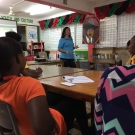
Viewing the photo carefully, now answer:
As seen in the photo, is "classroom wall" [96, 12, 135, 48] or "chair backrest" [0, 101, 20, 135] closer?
"chair backrest" [0, 101, 20, 135]

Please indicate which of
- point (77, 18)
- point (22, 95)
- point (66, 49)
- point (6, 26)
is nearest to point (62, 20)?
point (77, 18)

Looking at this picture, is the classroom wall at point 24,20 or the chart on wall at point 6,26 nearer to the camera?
the chart on wall at point 6,26

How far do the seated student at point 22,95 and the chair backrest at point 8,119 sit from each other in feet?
0.07

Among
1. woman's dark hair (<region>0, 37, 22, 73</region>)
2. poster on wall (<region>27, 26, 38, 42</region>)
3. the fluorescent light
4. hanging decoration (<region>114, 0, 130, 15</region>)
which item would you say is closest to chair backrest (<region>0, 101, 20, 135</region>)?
woman's dark hair (<region>0, 37, 22, 73</region>)

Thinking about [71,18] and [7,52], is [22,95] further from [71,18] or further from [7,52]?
[71,18]

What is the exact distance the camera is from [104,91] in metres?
0.62

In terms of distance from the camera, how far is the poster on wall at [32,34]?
7262mm

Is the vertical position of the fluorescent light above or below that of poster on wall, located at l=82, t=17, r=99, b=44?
above

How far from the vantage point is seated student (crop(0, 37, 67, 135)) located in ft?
2.33

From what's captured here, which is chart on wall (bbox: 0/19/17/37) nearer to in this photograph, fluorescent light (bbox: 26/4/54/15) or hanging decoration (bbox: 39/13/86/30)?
fluorescent light (bbox: 26/4/54/15)

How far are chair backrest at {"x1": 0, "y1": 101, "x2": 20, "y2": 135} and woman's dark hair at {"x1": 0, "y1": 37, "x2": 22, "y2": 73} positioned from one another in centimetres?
19

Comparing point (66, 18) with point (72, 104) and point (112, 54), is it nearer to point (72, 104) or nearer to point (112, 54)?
point (112, 54)

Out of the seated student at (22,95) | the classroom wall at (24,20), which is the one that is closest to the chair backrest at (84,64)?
the classroom wall at (24,20)

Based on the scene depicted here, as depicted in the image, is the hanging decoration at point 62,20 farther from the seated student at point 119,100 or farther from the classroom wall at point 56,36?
the seated student at point 119,100
